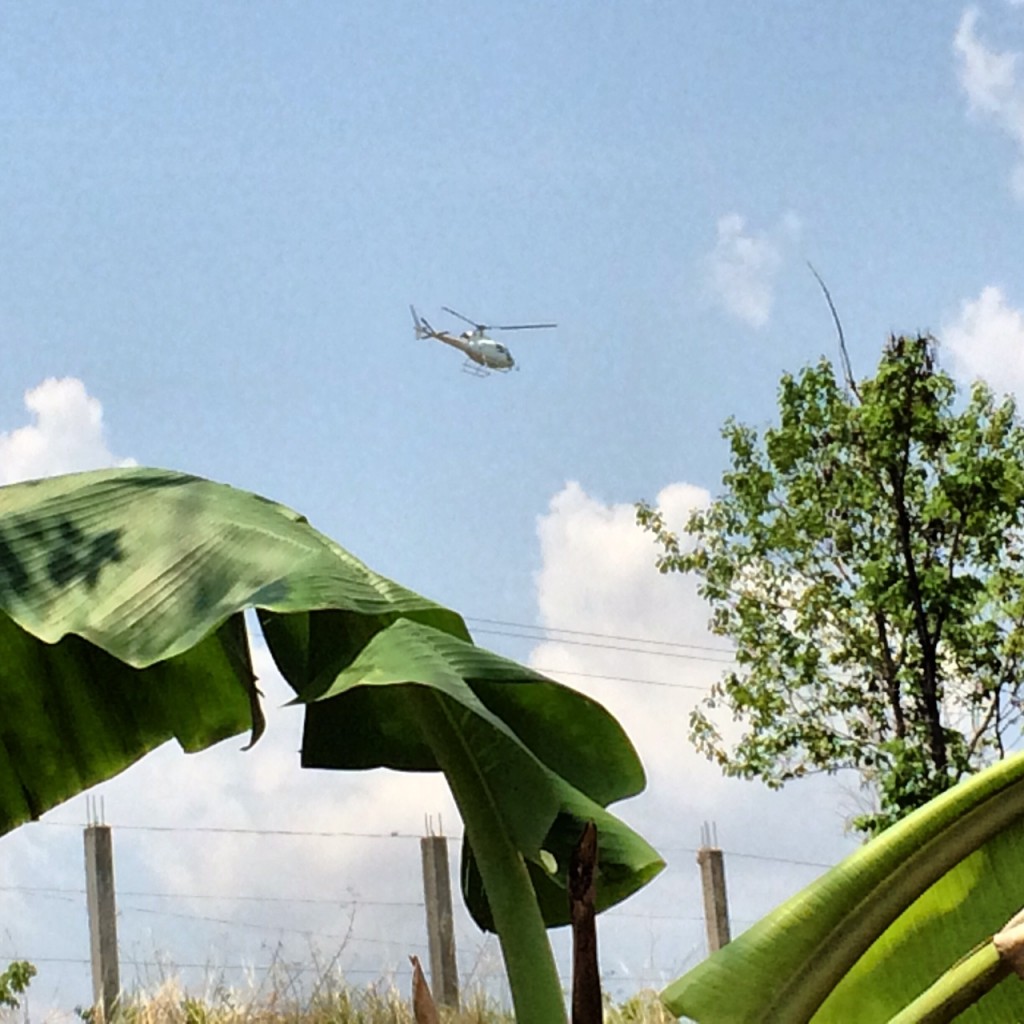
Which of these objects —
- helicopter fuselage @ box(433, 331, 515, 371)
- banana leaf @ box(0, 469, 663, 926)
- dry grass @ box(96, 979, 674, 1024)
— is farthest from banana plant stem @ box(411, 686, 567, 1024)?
helicopter fuselage @ box(433, 331, 515, 371)

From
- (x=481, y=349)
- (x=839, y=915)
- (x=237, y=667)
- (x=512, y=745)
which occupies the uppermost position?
(x=481, y=349)

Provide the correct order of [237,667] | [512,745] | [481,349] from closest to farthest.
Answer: [512,745] < [237,667] < [481,349]

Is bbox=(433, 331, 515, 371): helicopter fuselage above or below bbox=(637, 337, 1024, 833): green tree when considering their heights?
above

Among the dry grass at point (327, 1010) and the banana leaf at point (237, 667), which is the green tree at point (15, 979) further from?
the banana leaf at point (237, 667)

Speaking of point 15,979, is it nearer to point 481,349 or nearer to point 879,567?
point 879,567

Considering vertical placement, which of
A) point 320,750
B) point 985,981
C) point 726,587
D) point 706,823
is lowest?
point 985,981

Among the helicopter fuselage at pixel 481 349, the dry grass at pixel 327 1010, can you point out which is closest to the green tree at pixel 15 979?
the dry grass at pixel 327 1010

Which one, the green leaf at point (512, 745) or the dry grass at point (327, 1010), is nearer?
the green leaf at point (512, 745)

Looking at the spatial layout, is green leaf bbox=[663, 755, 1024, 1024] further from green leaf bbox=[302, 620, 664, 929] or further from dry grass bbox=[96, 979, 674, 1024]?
dry grass bbox=[96, 979, 674, 1024]

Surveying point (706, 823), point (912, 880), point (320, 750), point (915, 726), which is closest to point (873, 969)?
point (912, 880)

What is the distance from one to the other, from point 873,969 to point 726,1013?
25 centimetres

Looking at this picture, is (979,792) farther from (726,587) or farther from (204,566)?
(726,587)

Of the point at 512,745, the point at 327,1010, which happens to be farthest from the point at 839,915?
the point at 327,1010

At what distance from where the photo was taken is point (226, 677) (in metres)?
2.33
